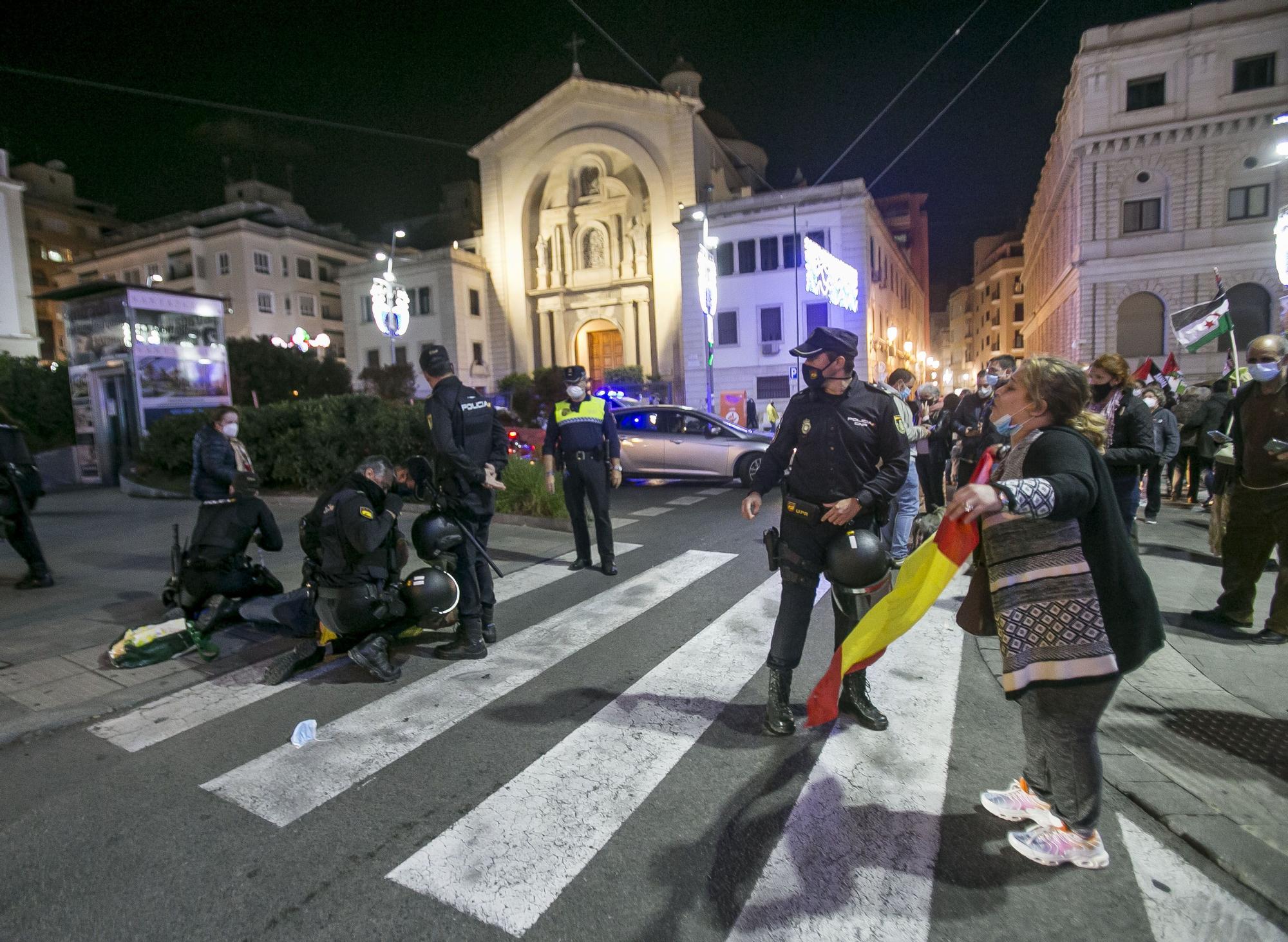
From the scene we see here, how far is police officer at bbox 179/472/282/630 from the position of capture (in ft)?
17.8

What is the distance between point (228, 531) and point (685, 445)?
30.7 feet

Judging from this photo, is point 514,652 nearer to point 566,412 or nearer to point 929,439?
point 566,412

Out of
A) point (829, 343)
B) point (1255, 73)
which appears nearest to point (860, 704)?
point (829, 343)

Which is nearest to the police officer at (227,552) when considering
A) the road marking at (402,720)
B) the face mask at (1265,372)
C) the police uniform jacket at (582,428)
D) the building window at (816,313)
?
the road marking at (402,720)

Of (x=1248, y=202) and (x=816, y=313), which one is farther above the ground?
(x=1248, y=202)

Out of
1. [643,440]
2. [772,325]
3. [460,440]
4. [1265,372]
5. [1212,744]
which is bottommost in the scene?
[1212,744]

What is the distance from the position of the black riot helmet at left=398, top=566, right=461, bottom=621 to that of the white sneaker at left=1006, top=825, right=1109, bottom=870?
347 centimetres

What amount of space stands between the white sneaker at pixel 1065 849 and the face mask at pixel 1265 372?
395 centimetres

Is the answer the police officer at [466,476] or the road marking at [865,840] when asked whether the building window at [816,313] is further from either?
the road marking at [865,840]

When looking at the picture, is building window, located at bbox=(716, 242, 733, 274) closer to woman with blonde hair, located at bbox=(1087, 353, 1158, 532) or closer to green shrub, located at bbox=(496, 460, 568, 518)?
green shrub, located at bbox=(496, 460, 568, 518)

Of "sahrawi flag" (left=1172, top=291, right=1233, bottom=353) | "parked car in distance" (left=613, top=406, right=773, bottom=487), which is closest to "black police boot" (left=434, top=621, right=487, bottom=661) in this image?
"parked car in distance" (left=613, top=406, right=773, bottom=487)

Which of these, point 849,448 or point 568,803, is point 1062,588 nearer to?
point 849,448

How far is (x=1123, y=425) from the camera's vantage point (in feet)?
18.0

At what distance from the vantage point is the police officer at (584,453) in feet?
23.3
